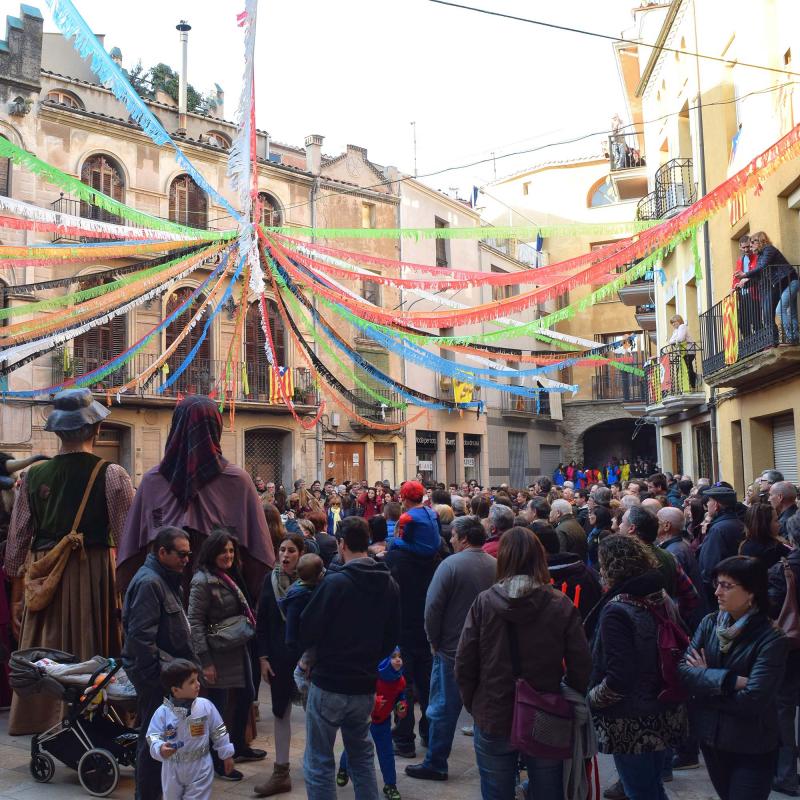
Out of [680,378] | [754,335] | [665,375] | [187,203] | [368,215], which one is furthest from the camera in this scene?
[368,215]

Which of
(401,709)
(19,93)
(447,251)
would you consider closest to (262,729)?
(401,709)

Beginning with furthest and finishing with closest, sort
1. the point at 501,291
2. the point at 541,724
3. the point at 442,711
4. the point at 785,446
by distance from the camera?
1. the point at 501,291
2. the point at 785,446
3. the point at 442,711
4. the point at 541,724

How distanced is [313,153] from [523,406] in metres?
12.9

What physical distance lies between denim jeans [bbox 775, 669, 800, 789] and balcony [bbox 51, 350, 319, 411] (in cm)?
1564

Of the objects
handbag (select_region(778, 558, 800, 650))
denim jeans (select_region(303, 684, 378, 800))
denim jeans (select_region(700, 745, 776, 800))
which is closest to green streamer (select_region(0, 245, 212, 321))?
denim jeans (select_region(303, 684, 378, 800))

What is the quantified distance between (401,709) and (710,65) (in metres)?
13.3

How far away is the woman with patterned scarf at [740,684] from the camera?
140 inches

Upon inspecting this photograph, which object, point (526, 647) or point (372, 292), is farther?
point (372, 292)

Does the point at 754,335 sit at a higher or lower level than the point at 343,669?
higher

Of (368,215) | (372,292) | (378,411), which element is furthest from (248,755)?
(368,215)

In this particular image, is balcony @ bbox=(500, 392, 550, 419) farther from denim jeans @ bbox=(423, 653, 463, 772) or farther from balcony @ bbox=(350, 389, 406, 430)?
denim jeans @ bbox=(423, 653, 463, 772)

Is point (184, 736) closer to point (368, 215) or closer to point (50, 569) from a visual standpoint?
point (50, 569)

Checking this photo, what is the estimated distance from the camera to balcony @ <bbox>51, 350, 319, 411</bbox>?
20.2m

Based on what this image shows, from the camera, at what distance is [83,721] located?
16.3ft
